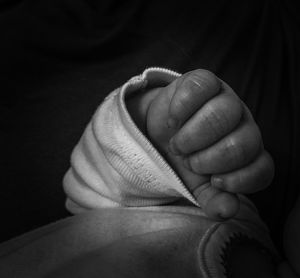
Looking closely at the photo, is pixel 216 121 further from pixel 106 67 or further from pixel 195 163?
pixel 106 67

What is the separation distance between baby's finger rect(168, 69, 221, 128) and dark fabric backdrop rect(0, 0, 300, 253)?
0.28 metres

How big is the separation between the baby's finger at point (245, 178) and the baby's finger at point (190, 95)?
0.07 metres

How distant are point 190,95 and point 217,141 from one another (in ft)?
0.18

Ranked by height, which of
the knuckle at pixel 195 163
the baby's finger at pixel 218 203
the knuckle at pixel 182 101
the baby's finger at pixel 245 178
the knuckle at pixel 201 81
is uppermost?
the knuckle at pixel 201 81

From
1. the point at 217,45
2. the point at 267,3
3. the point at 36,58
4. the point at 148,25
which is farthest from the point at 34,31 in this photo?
the point at 267,3

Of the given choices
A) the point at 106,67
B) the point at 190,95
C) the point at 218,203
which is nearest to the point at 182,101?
the point at 190,95

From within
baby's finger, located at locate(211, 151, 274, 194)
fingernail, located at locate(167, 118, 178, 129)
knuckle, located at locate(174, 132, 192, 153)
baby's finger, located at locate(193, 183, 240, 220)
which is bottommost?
baby's finger, located at locate(193, 183, 240, 220)

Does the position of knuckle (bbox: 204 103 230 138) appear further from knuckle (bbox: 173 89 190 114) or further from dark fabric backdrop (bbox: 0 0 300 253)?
dark fabric backdrop (bbox: 0 0 300 253)

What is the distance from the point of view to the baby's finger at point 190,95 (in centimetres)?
41

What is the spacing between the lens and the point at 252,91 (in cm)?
70

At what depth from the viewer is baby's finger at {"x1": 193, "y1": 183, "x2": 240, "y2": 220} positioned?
419mm

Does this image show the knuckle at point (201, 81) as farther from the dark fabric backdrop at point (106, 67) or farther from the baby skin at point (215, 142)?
the dark fabric backdrop at point (106, 67)

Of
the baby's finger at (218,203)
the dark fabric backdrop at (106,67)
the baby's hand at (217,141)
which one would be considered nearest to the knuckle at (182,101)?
the baby's hand at (217,141)

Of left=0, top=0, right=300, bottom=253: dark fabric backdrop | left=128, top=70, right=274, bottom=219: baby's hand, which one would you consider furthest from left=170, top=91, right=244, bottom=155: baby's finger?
left=0, top=0, right=300, bottom=253: dark fabric backdrop
